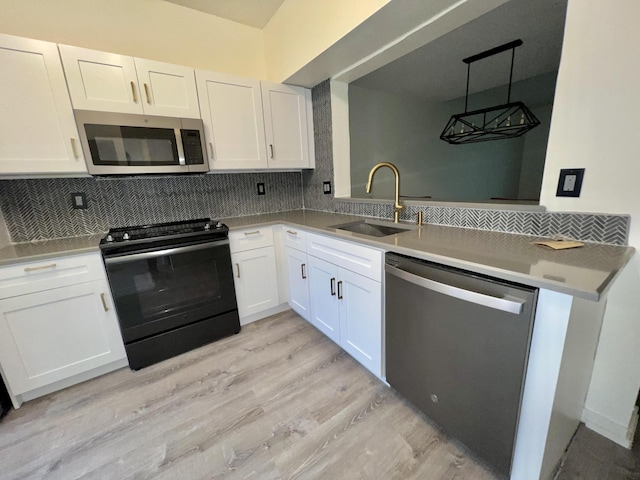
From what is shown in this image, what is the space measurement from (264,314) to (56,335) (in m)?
1.38

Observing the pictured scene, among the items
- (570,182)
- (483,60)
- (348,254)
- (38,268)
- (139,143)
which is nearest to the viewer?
(570,182)

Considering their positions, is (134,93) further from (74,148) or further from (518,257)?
(518,257)

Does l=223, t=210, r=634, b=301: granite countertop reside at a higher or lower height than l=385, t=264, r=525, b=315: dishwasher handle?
higher

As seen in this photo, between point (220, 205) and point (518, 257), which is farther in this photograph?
point (220, 205)

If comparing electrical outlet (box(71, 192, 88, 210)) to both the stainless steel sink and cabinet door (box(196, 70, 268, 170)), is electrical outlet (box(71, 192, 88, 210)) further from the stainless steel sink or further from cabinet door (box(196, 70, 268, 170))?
the stainless steel sink

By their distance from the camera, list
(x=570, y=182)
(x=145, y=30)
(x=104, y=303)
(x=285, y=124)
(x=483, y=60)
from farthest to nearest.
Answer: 1. (x=483, y=60)
2. (x=285, y=124)
3. (x=145, y=30)
4. (x=104, y=303)
5. (x=570, y=182)

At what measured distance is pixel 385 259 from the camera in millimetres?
1319

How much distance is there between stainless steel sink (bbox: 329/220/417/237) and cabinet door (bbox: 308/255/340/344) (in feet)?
1.06

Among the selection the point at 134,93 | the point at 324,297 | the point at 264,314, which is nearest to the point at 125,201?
the point at 134,93

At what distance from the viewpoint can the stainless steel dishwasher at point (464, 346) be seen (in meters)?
0.89

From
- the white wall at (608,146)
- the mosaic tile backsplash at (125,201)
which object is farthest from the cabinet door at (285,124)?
the white wall at (608,146)

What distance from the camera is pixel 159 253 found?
5.75ft

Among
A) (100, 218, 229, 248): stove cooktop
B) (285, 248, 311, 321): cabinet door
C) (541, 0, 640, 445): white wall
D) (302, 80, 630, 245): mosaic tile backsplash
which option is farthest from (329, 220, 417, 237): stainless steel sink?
(100, 218, 229, 248): stove cooktop

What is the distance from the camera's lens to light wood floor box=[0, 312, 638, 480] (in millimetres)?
1156
